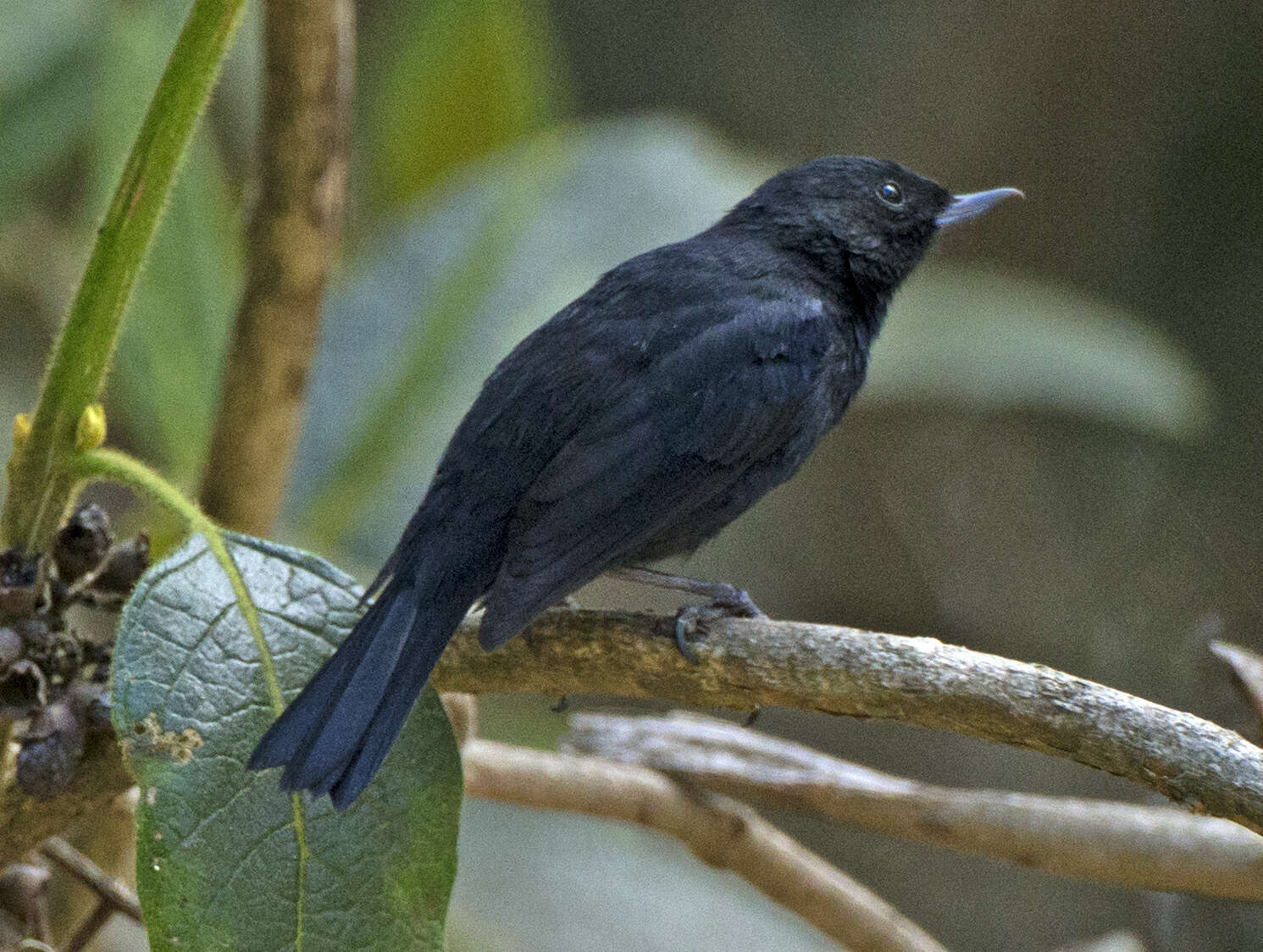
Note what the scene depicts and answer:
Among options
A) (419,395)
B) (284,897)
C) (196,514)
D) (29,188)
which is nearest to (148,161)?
(196,514)

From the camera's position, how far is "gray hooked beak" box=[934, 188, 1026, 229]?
3.06m

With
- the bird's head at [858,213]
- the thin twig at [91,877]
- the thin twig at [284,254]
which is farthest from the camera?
the bird's head at [858,213]

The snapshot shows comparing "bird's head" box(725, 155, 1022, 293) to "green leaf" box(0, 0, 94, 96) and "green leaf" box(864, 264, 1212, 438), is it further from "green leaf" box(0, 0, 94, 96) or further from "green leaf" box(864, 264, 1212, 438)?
"green leaf" box(0, 0, 94, 96)

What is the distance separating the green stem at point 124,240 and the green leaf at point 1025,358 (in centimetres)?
225

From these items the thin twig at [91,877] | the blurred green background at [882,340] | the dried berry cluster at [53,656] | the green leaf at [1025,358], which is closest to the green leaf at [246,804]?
the dried berry cluster at [53,656]

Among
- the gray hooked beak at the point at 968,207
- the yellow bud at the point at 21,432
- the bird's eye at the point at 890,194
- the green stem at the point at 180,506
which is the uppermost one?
the bird's eye at the point at 890,194

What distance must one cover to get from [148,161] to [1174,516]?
261cm

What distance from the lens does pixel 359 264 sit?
357 centimetres

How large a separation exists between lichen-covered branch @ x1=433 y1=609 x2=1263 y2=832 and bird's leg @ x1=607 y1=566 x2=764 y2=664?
0.07 ft

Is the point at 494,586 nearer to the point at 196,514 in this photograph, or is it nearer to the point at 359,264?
the point at 196,514

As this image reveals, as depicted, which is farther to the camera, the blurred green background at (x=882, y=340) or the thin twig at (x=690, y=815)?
the blurred green background at (x=882, y=340)

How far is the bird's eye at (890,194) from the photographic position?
298 centimetres

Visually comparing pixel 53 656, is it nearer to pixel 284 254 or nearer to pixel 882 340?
pixel 284 254

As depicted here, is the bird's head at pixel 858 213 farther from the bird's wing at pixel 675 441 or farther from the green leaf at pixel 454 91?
the green leaf at pixel 454 91
